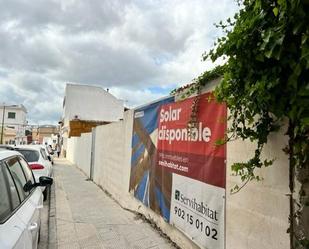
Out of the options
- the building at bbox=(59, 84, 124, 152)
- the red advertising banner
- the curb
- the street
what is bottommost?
the curb

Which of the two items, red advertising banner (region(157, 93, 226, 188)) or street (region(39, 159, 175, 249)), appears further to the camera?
street (region(39, 159, 175, 249))

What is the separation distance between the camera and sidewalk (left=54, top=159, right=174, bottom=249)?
20.5 ft

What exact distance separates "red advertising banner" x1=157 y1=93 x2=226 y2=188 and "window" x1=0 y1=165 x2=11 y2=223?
239cm

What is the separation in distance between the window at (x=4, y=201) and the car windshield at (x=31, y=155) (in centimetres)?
836

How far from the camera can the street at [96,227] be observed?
6281 millimetres

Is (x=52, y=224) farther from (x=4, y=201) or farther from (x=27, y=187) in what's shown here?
(x=4, y=201)

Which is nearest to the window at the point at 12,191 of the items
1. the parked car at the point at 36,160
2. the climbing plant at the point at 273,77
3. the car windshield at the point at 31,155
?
the climbing plant at the point at 273,77

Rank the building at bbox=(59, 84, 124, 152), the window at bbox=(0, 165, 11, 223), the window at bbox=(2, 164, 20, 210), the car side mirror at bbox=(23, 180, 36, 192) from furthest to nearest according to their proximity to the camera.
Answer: the building at bbox=(59, 84, 124, 152)
the car side mirror at bbox=(23, 180, 36, 192)
the window at bbox=(2, 164, 20, 210)
the window at bbox=(0, 165, 11, 223)

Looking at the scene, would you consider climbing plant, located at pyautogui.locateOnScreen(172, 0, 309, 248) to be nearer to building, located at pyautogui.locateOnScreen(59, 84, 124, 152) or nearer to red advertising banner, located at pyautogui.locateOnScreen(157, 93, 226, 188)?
red advertising banner, located at pyautogui.locateOnScreen(157, 93, 226, 188)

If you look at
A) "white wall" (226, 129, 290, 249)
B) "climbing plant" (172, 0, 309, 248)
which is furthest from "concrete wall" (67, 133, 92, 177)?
"climbing plant" (172, 0, 309, 248)

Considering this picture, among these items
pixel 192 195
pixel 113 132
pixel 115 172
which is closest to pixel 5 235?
pixel 192 195

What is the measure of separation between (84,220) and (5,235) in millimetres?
5832

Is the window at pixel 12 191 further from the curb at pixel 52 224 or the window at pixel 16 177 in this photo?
the curb at pixel 52 224

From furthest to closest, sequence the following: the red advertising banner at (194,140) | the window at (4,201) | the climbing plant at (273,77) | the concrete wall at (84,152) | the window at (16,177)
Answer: the concrete wall at (84,152)
the red advertising banner at (194,140)
the window at (16,177)
the window at (4,201)
the climbing plant at (273,77)
